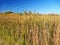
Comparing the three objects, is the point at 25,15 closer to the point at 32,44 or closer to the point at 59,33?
the point at 32,44

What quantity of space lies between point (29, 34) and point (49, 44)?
69 centimetres

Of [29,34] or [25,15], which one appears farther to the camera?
[25,15]

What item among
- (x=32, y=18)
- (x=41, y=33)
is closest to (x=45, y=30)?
(x=41, y=33)

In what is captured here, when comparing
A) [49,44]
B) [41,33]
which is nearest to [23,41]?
[41,33]

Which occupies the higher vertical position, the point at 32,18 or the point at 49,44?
the point at 32,18

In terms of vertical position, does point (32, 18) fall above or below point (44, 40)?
above

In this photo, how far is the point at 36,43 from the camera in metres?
3.99

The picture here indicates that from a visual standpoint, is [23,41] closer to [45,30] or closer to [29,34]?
[29,34]

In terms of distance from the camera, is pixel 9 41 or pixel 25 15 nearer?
pixel 9 41

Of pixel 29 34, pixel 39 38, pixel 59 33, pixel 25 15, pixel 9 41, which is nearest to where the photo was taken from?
pixel 59 33

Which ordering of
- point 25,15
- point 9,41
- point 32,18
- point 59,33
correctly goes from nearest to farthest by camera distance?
point 59,33 → point 9,41 → point 32,18 → point 25,15

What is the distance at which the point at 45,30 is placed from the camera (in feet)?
13.4

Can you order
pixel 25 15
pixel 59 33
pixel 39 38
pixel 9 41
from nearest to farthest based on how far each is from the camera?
pixel 59 33
pixel 39 38
pixel 9 41
pixel 25 15

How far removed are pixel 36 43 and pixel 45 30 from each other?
1.18ft
